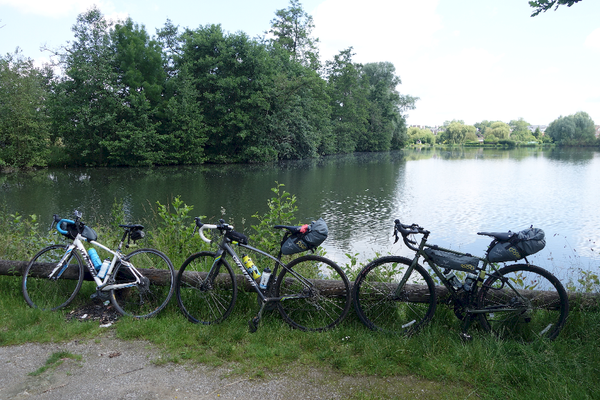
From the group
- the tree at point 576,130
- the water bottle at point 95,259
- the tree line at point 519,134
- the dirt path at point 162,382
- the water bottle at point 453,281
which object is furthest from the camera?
the tree line at point 519,134

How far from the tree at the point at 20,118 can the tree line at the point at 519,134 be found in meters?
76.6

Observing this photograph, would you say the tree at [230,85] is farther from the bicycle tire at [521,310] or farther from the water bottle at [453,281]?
the bicycle tire at [521,310]

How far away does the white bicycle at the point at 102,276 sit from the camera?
456cm

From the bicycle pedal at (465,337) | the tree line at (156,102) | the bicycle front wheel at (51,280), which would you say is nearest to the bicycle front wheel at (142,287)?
the bicycle front wheel at (51,280)

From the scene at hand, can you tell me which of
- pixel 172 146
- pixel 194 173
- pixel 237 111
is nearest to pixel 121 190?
pixel 194 173

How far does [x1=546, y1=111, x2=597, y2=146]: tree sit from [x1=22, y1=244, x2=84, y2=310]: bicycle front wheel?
10842cm

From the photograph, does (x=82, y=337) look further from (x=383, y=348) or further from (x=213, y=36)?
(x=213, y=36)

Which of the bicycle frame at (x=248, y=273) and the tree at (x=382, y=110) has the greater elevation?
the tree at (x=382, y=110)

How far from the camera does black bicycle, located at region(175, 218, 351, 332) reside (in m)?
4.17

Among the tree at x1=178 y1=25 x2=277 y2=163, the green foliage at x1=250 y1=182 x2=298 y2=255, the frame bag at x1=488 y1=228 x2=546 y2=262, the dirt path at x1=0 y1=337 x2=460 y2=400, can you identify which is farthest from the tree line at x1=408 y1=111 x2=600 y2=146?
the dirt path at x1=0 y1=337 x2=460 y2=400

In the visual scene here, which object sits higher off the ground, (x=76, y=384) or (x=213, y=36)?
(x=213, y=36)

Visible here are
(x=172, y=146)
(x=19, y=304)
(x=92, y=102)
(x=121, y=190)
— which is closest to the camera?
(x=19, y=304)

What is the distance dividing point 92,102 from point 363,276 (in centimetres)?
3694

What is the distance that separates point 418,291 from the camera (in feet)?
13.6
